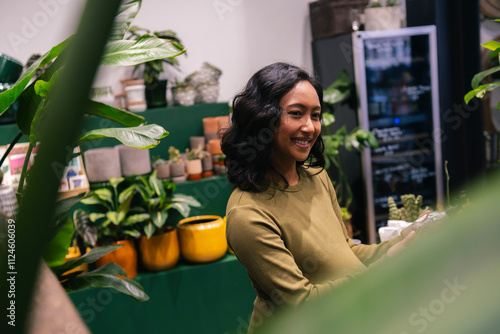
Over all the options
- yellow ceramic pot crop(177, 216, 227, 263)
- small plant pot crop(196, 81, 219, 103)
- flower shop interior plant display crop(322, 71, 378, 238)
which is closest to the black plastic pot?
small plant pot crop(196, 81, 219, 103)

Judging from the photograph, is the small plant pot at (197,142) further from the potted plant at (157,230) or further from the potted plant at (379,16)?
the potted plant at (379,16)

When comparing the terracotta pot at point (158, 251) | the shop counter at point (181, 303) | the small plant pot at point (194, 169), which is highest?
the small plant pot at point (194, 169)

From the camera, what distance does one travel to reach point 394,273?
0.10 m

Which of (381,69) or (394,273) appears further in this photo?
(381,69)

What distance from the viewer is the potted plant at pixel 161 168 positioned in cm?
321

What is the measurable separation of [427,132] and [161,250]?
2.76m

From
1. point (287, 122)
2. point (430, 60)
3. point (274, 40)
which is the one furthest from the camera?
point (274, 40)

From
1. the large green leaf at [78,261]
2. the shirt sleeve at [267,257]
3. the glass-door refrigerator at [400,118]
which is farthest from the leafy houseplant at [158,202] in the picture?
the glass-door refrigerator at [400,118]

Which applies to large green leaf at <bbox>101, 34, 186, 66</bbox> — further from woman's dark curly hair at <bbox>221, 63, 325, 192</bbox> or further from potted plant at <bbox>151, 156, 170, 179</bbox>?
potted plant at <bbox>151, 156, 170, 179</bbox>

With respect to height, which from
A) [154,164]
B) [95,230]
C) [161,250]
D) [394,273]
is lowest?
[161,250]

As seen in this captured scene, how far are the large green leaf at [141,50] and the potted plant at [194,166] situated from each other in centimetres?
193

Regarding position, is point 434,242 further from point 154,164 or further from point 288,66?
point 154,164

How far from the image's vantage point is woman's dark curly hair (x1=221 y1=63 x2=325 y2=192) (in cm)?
169

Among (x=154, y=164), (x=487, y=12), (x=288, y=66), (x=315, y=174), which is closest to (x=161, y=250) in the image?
(x=154, y=164)
